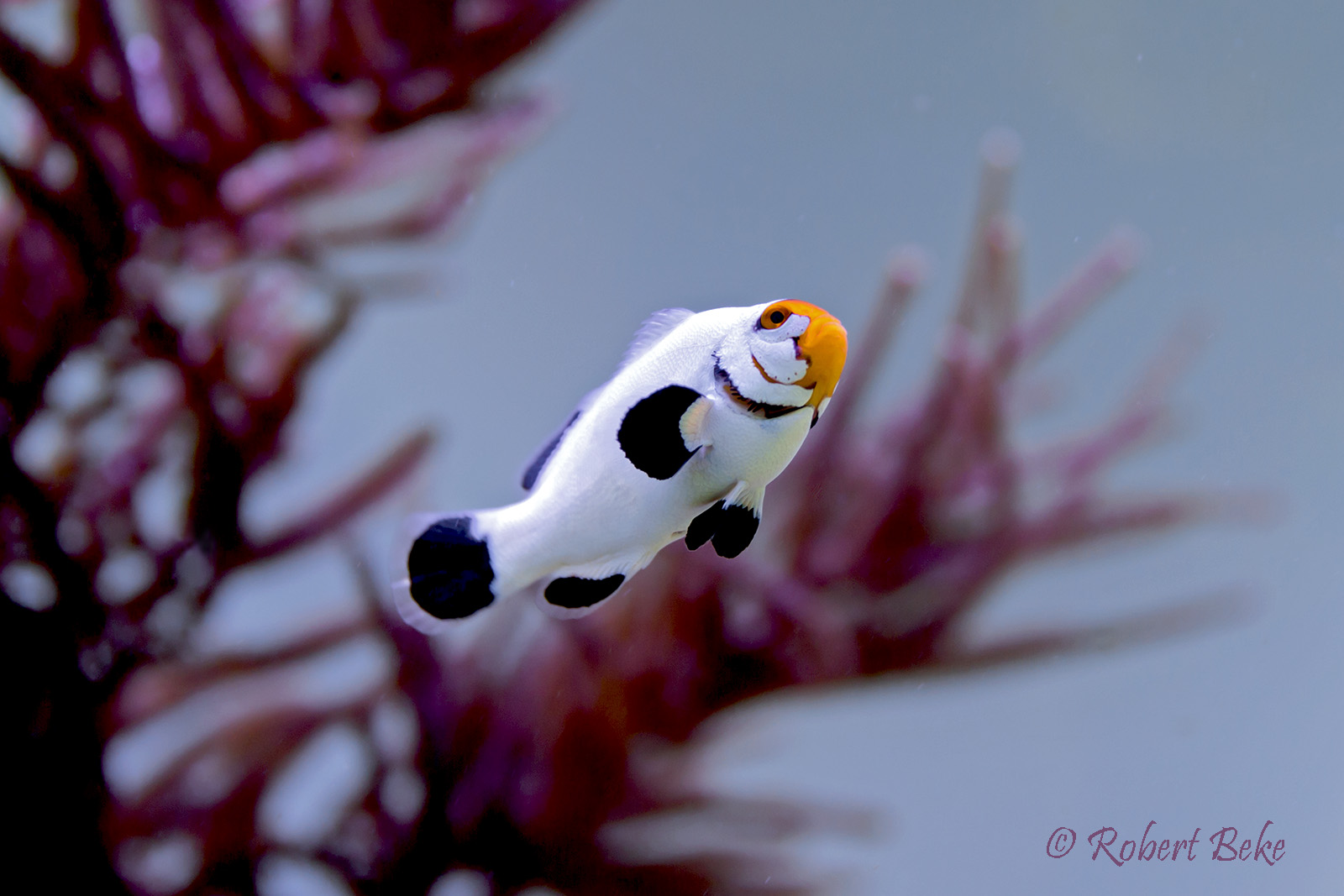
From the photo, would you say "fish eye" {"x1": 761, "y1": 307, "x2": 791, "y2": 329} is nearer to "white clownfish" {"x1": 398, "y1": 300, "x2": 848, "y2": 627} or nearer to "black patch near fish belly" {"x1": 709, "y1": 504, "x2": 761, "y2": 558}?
"white clownfish" {"x1": 398, "y1": 300, "x2": 848, "y2": 627}

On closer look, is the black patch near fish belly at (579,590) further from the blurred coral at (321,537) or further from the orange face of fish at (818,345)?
the blurred coral at (321,537)

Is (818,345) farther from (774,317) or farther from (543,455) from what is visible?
(543,455)

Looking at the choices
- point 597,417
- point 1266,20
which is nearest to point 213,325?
point 597,417

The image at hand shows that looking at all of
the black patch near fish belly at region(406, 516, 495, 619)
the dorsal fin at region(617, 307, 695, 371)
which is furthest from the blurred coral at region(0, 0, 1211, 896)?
the dorsal fin at region(617, 307, 695, 371)

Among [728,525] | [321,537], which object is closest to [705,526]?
[728,525]

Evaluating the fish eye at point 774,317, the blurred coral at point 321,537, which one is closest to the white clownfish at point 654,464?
the fish eye at point 774,317
